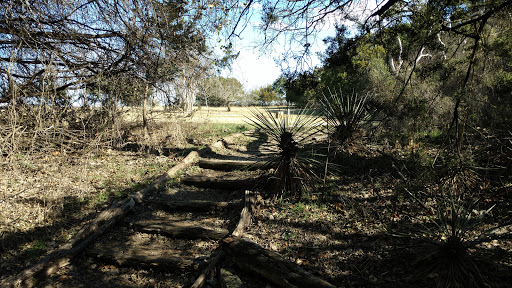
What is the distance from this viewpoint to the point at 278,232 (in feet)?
15.6

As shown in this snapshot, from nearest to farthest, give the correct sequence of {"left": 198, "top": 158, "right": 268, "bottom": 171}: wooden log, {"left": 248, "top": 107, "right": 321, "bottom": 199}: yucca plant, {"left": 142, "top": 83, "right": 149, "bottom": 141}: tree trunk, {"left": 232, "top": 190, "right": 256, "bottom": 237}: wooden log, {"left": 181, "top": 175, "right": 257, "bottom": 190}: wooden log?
{"left": 232, "top": 190, "right": 256, "bottom": 237}: wooden log
{"left": 248, "top": 107, "right": 321, "bottom": 199}: yucca plant
{"left": 181, "top": 175, "right": 257, "bottom": 190}: wooden log
{"left": 198, "top": 158, "right": 268, "bottom": 171}: wooden log
{"left": 142, "top": 83, "right": 149, "bottom": 141}: tree trunk

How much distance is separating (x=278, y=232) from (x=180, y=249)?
1.44 metres

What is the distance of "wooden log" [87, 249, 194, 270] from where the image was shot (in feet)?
13.4

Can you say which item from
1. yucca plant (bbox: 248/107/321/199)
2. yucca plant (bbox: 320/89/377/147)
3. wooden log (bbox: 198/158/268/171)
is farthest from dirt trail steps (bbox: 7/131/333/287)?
yucca plant (bbox: 320/89/377/147)

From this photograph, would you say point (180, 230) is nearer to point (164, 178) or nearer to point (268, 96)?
point (164, 178)

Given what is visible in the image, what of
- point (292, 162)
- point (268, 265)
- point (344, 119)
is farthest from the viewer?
point (344, 119)

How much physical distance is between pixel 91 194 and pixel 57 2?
11.2ft

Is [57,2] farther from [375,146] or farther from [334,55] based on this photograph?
→ [375,146]

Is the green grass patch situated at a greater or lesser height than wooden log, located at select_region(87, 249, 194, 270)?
greater

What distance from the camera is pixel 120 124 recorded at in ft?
28.6

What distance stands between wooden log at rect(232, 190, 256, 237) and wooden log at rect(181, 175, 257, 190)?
64cm

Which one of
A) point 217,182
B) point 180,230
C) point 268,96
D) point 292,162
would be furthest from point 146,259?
point 268,96

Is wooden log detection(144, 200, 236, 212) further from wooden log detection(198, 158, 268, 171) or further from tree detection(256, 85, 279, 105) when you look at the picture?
tree detection(256, 85, 279, 105)

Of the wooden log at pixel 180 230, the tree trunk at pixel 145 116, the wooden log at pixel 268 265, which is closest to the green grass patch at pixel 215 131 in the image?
the tree trunk at pixel 145 116
